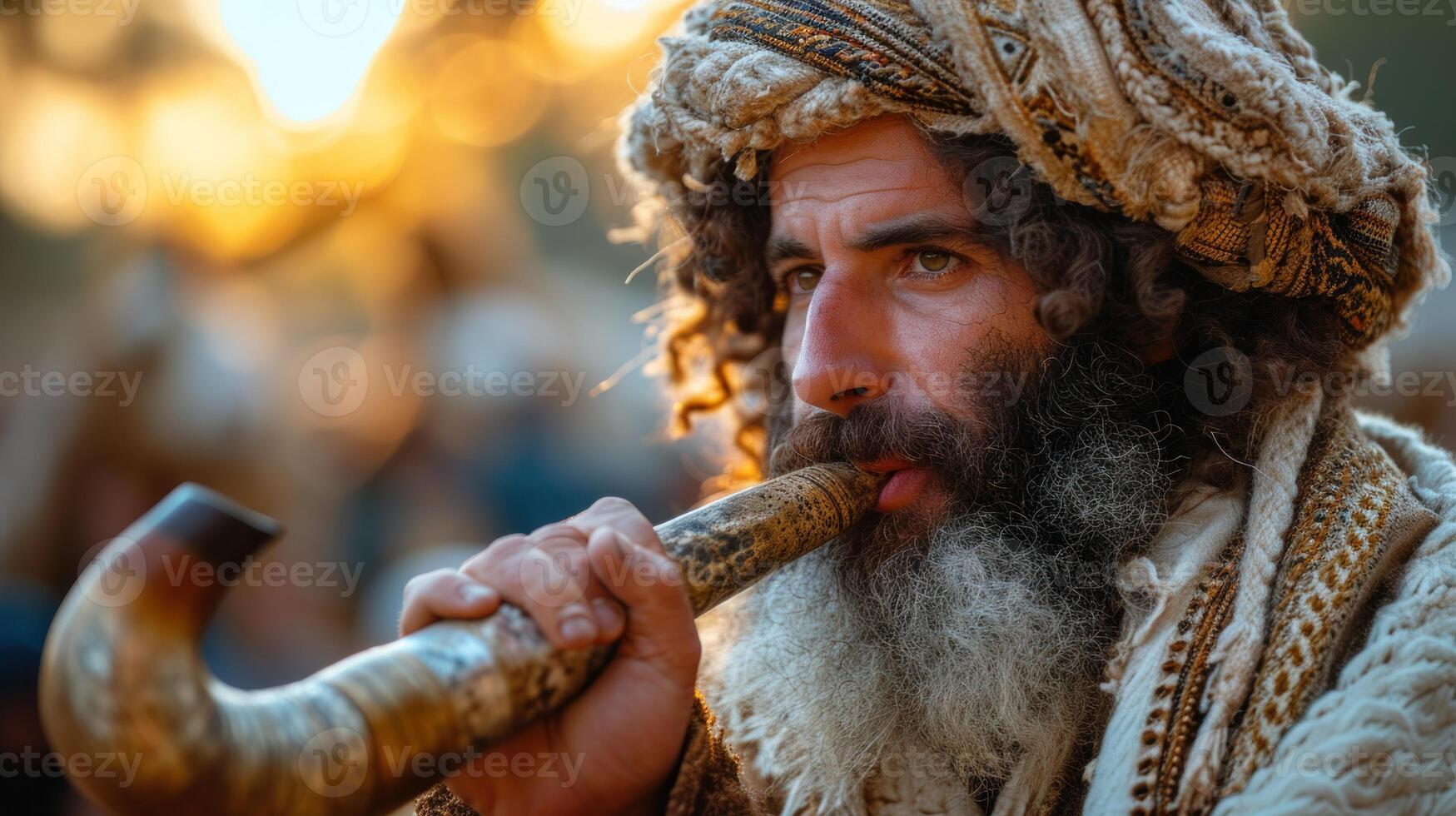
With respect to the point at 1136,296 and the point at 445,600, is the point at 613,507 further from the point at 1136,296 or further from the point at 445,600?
the point at 1136,296

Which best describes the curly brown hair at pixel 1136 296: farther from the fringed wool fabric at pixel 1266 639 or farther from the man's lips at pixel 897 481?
the man's lips at pixel 897 481

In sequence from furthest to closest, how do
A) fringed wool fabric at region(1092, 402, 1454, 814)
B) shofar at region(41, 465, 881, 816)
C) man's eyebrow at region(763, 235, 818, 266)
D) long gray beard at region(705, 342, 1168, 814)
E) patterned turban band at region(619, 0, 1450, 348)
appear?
man's eyebrow at region(763, 235, 818, 266) < long gray beard at region(705, 342, 1168, 814) < patterned turban band at region(619, 0, 1450, 348) < fringed wool fabric at region(1092, 402, 1454, 814) < shofar at region(41, 465, 881, 816)

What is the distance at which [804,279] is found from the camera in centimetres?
239

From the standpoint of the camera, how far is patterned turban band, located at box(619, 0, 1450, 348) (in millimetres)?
1778

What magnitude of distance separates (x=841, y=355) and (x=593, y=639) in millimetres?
953

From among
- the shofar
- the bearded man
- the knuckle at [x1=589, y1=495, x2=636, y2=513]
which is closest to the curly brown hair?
the bearded man

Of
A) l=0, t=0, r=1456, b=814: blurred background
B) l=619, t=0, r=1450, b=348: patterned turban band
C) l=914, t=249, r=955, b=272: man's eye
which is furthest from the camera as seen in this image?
l=0, t=0, r=1456, b=814: blurred background

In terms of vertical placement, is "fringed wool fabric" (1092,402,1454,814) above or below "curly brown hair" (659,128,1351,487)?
below

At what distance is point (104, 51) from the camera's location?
602cm

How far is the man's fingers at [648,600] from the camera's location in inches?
55.2

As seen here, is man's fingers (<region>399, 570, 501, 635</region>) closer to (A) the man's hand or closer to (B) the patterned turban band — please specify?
(A) the man's hand

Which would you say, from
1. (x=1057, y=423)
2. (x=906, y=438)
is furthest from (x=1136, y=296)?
(x=906, y=438)

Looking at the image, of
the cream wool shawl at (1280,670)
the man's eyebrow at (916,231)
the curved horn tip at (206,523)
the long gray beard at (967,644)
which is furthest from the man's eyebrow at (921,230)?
the curved horn tip at (206,523)

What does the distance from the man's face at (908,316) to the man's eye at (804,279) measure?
0.64ft
